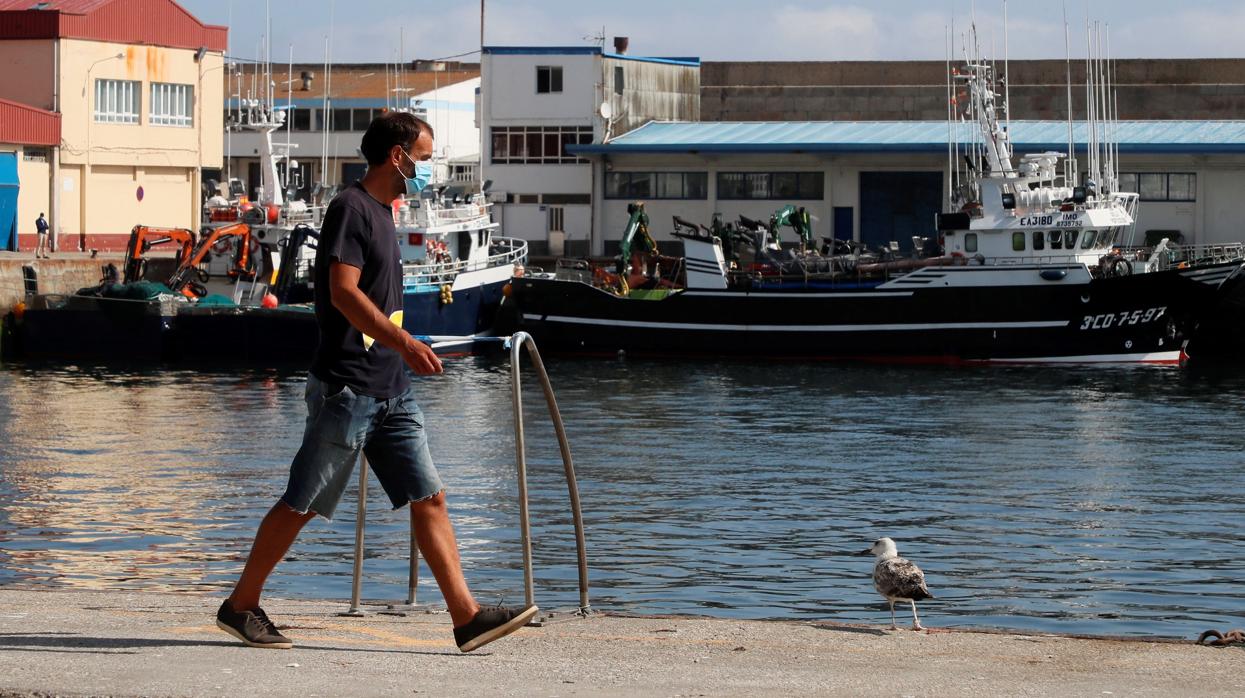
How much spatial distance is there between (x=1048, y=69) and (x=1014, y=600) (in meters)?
46.5

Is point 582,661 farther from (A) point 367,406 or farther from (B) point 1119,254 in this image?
(B) point 1119,254

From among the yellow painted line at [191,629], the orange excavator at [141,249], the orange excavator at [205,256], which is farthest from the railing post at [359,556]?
the orange excavator at [141,249]

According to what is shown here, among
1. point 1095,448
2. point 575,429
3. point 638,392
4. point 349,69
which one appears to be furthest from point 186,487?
point 349,69

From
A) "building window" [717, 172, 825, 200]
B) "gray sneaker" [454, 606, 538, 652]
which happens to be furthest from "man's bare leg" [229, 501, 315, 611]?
"building window" [717, 172, 825, 200]

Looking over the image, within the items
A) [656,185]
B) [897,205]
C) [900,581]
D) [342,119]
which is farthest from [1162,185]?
[900,581]

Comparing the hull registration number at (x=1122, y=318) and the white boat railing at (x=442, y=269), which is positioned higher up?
the white boat railing at (x=442, y=269)

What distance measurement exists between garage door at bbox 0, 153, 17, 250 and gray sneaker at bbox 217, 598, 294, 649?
1671 inches

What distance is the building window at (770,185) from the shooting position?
51594 millimetres

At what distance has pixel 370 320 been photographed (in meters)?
6.47

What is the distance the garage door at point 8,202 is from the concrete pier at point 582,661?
41.4 m

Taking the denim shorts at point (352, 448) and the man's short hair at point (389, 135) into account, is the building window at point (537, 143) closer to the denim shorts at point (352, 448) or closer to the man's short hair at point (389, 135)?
the man's short hair at point (389, 135)

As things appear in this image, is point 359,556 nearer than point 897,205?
Yes

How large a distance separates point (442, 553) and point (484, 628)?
334mm

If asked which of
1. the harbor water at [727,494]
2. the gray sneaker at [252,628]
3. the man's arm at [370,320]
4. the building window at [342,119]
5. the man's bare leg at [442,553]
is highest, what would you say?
the building window at [342,119]
